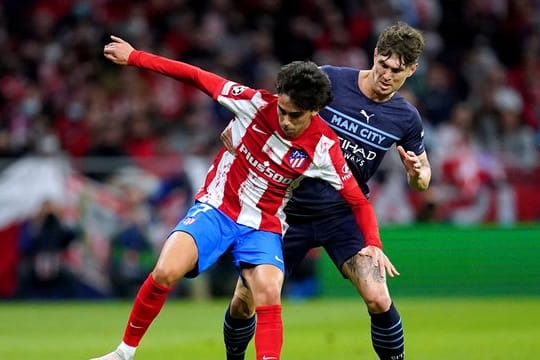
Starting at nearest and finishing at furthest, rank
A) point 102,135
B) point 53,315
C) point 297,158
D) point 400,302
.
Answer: point 297,158 < point 53,315 < point 400,302 < point 102,135

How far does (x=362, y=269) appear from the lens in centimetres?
862

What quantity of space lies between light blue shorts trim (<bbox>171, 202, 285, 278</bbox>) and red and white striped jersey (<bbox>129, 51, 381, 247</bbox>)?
0.20ft

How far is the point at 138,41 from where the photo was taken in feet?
66.2

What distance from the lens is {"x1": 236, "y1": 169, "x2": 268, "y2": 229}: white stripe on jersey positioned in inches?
327

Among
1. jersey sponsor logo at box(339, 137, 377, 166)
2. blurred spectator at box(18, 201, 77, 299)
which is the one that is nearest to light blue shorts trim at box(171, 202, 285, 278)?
jersey sponsor logo at box(339, 137, 377, 166)

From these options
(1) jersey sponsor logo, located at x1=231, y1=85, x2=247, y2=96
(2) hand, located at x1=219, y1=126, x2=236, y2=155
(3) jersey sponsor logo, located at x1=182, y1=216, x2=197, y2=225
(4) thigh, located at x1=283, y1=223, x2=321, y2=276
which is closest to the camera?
(3) jersey sponsor logo, located at x1=182, y1=216, x2=197, y2=225

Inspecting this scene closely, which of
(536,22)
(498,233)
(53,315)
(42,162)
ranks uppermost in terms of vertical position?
(536,22)

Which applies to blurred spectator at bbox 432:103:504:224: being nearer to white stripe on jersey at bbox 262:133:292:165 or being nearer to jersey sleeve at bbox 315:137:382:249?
jersey sleeve at bbox 315:137:382:249

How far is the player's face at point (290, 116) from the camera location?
26.0 feet

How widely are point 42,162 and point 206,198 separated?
32.4 feet

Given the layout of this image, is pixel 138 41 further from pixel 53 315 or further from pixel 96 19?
pixel 53 315

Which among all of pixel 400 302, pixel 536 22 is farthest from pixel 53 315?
pixel 536 22

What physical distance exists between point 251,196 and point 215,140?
10.1 meters

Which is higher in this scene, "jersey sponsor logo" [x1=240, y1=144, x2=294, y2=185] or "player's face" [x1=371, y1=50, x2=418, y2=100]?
"player's face" [x1=371, y1=50, x2=418, y2=100]
